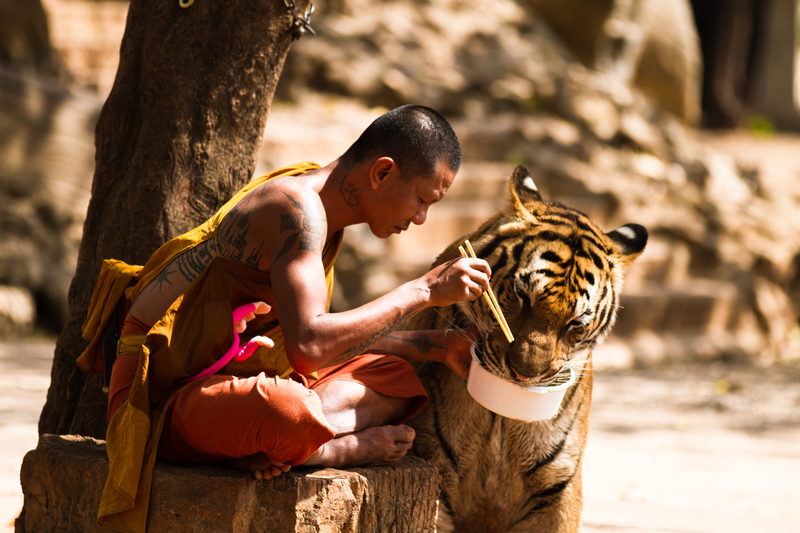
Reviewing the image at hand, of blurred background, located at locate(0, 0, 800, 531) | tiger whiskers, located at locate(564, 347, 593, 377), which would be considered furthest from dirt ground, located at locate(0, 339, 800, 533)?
tiger whiskers, located at locate(564, 347, 593, 377)

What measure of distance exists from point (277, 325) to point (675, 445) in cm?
455

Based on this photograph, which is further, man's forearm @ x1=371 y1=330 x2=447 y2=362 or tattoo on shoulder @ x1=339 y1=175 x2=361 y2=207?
man's forearm @ x1=371 y1=330 x2=447 y2=362

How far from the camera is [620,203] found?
34.1 feet

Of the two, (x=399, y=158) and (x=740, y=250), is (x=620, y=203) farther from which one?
(x=399, y=158)

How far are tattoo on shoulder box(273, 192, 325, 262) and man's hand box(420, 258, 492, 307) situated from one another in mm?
371

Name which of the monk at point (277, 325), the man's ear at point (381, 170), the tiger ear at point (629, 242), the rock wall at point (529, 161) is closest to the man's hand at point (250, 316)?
the monk at point (277, 325)

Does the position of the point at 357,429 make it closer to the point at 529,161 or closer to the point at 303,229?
the point at 303,229

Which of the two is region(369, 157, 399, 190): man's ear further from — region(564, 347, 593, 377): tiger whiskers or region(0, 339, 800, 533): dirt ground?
region(0, 339, 800, 533): dirt ground

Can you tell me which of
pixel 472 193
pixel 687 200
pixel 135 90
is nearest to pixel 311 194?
pixel 135 90

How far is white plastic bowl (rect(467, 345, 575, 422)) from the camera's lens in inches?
108

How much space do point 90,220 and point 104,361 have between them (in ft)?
2.76

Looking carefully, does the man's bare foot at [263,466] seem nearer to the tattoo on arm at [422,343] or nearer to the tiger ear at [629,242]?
the tattoo on arm at [422,343]

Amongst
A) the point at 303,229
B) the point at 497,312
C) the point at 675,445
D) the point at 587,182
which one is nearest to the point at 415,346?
the point at 497,312

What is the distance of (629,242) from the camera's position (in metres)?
3.24
